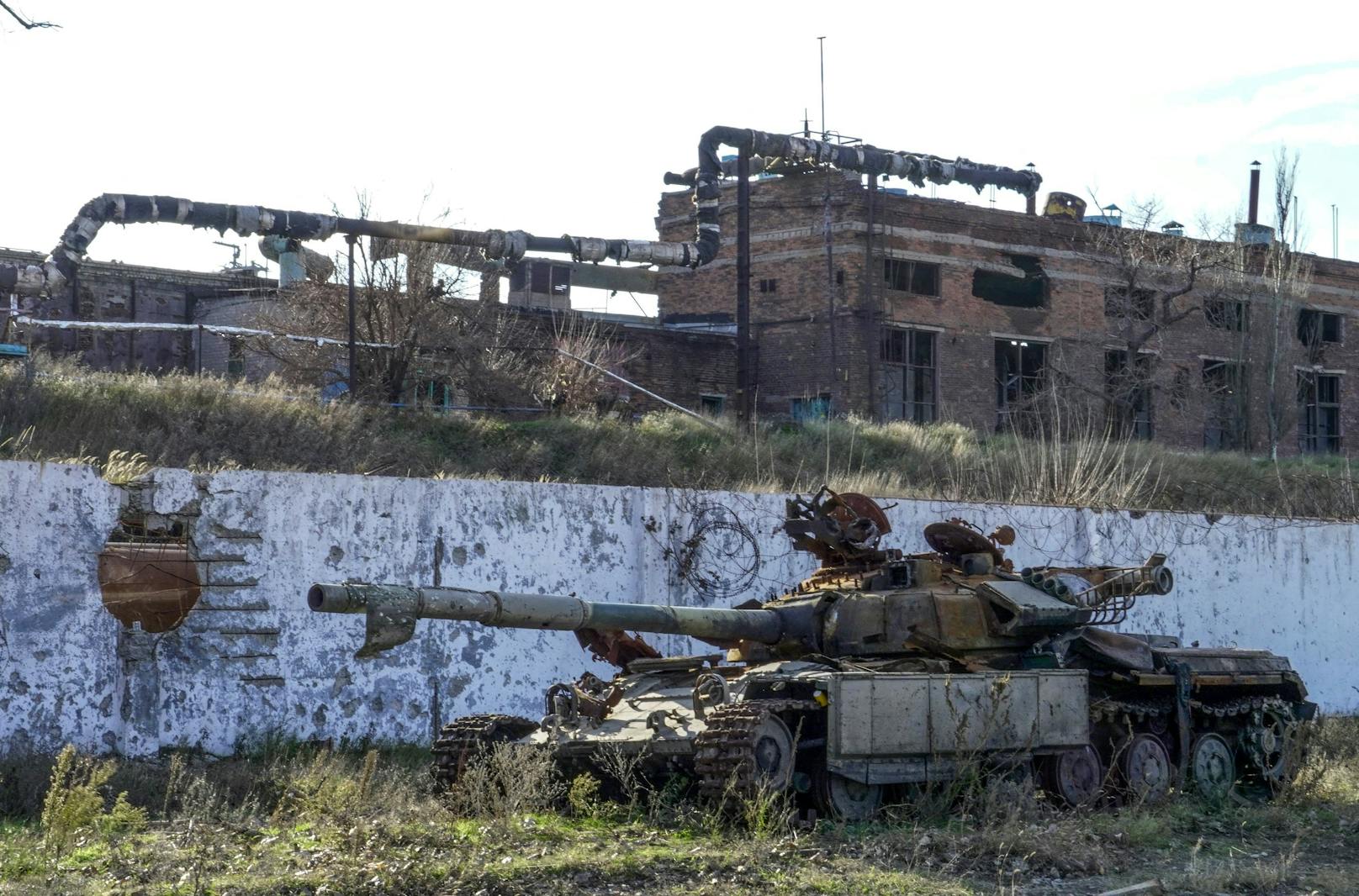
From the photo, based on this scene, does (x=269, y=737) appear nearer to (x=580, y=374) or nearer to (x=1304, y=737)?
(x=1304, y=737)

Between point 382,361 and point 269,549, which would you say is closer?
point 269,549

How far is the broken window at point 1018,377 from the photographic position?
3622cm

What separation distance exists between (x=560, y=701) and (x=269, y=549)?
3329 millimetres

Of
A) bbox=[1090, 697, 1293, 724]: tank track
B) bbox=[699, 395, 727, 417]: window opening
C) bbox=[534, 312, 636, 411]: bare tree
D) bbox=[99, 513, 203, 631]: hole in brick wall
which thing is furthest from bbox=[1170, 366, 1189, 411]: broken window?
bbox=[99, 513, 203, 631]: hole in brick wall

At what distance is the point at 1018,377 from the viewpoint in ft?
121

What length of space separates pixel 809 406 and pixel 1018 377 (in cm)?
569

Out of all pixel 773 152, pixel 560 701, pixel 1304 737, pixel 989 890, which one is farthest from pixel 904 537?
pixel 773 152

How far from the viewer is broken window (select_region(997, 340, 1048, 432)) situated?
36.2 metres

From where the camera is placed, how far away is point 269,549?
1321 centimetres

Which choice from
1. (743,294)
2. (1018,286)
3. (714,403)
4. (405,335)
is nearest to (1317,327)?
(1018,286)

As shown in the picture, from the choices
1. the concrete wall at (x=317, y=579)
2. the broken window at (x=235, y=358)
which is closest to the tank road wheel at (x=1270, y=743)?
the concrete wall at (x=317, y=579)

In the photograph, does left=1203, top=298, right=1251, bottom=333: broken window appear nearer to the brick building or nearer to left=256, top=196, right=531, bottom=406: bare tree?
the brick building

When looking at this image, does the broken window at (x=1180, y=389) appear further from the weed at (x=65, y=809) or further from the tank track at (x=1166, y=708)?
the weed at (x=65, y=809)

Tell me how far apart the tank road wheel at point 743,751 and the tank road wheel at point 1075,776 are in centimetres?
244
